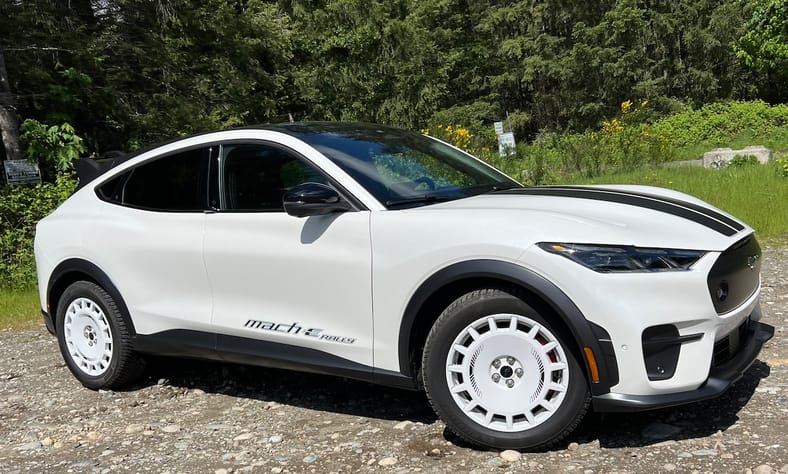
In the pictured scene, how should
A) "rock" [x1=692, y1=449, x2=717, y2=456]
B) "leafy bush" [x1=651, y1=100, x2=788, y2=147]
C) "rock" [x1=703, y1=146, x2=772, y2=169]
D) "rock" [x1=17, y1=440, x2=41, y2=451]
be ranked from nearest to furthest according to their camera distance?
"rock" [x1=692, y1=449, x2=717, y2=456], "rock" [x1=17, y1=440, x2=41, y2=451], "rock" [x1=703, y1=146, x2=772, y2=169], "leafy bush" [x1=651, y1=100, x2=788, y2=147]

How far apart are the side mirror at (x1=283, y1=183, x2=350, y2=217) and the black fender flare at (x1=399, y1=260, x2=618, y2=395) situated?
2.21 feet

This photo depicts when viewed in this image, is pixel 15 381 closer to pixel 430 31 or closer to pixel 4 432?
pixel 4 432

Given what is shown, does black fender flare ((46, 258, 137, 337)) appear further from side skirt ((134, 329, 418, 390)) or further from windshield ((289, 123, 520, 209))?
windshield ((289, 123, 520, 209))

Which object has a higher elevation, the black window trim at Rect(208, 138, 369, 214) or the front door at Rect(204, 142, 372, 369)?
the black window trim at Rect(208, 138, 369, 214)

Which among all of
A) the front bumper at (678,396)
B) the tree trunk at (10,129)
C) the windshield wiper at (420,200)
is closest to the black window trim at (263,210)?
the windshield wiper at (420,200)

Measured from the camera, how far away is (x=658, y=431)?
11.5 ft

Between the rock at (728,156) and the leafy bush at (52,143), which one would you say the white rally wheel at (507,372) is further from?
the rock at (728,156)

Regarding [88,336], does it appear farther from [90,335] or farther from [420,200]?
[420,200]

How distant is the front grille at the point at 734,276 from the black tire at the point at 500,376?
2.27ft

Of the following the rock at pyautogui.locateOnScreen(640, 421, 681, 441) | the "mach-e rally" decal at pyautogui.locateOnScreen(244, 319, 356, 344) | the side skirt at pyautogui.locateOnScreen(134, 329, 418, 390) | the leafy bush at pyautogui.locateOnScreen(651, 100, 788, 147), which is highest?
the "mach-e rally" decal at pyautogui.locateOnScreen(244, 319, 356, 344)

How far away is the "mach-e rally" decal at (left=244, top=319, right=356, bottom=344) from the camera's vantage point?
145 inches

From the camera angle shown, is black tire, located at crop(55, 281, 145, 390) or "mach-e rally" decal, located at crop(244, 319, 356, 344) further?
black tire, located at crop(55, 281, 145, 390)

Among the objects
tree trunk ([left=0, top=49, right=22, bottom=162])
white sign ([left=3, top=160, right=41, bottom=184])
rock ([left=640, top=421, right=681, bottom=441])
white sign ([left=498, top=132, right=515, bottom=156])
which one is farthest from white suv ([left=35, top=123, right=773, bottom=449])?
white sign ([left=498, top=132, right=515, bottom=156])

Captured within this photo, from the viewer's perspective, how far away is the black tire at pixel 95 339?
469 centimetres
